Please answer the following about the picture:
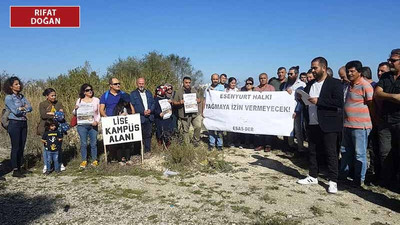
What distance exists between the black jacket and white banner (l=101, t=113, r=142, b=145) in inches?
164

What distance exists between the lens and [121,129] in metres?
7.36

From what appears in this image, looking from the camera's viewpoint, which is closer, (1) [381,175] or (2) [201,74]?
(1) [381,175]

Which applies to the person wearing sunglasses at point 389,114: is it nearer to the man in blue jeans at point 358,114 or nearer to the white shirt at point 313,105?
the man in blue jeans at point 358,114

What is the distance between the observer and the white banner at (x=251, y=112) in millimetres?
8047

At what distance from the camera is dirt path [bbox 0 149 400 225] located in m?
4.45

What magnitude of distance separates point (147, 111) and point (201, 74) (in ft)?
91.2

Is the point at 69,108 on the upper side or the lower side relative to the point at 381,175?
upper

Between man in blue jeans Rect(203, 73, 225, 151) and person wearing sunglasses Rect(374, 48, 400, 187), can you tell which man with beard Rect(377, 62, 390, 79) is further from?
man in blue jeans Rect(203, 73, 225, 151)

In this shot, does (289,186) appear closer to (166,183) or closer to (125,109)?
(166,183)

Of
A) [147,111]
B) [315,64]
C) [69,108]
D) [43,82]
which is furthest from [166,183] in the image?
[43,82]

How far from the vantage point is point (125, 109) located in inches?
303

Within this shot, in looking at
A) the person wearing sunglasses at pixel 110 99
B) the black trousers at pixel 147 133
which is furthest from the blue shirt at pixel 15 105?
the black trousers at pixel 147 133

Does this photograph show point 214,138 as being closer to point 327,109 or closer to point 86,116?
point 86,116

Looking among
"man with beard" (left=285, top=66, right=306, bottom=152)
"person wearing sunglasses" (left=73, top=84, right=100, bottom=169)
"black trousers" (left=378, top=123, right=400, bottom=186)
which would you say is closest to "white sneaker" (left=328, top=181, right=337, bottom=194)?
"black trousers" (left=378, top=123, right=400, bottom=186)
